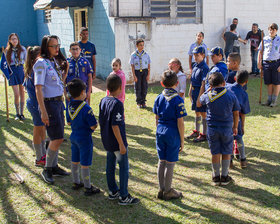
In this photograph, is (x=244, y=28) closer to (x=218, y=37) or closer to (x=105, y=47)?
(x=218, y=37)

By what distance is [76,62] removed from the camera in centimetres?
629

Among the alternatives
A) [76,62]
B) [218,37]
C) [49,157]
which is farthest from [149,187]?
[218,37]

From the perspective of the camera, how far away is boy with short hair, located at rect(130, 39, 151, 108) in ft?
28.0

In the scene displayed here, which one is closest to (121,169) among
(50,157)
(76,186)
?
(76,186)

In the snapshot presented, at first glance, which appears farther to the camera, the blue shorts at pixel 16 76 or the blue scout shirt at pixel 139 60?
the blue scout shirt at pixel 139 60

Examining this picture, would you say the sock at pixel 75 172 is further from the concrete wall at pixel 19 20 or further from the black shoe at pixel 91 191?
the concrete wall at pixel 19 20

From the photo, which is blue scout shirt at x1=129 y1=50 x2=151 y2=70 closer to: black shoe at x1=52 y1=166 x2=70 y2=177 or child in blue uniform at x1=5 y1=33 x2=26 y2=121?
child in blue uniform at x1=5 y1=33 x2=26 y2=121

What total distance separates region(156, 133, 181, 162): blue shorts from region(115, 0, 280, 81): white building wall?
772 cm

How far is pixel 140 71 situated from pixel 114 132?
16.3 feet

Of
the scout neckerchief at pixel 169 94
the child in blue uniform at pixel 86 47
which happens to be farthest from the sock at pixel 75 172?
the child in blue uniform at pixel 86 47

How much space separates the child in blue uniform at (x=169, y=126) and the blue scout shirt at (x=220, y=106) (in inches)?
22.9

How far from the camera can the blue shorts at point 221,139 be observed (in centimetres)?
443

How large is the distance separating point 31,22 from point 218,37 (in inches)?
537

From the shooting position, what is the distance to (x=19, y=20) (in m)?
21.9
